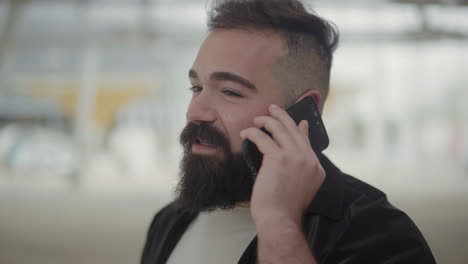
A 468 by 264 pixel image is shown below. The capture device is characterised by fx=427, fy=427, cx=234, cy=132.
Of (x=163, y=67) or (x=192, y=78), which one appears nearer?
(x=192, y=78)

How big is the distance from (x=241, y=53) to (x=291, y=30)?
123 mm

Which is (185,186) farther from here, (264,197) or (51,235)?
(51,235)

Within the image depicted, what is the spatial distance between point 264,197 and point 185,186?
0.26 meters

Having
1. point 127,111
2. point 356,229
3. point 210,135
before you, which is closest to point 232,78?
point 210,135

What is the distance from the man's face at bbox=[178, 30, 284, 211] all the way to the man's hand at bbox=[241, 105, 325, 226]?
149mm

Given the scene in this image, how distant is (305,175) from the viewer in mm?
625

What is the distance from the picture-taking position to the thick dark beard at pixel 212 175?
0.79 meters

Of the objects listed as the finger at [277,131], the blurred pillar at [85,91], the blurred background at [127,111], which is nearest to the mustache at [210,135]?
the finger at [277,131]

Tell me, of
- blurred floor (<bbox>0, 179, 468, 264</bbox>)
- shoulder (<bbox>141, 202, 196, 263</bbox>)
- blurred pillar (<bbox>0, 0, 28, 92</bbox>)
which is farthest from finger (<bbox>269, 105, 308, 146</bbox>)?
blurred pillar (<bbox>0, 0, 28, 92</bbox>)

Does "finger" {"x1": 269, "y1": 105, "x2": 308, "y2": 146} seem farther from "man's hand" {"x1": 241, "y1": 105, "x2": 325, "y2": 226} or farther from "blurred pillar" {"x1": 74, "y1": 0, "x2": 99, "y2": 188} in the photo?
"blurred pillar" {"x1": 74, "y1": 0, "x2": 99, "y2": 188}

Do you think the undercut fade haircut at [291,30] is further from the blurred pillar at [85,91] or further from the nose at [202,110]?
the blurred pillar at [85,91]

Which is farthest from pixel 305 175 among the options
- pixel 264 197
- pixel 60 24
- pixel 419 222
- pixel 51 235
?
pixel 60 24

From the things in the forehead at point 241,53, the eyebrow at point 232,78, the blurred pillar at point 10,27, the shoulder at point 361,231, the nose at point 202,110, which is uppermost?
the blurred pillar at point 10,27

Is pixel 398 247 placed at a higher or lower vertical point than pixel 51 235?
lower
